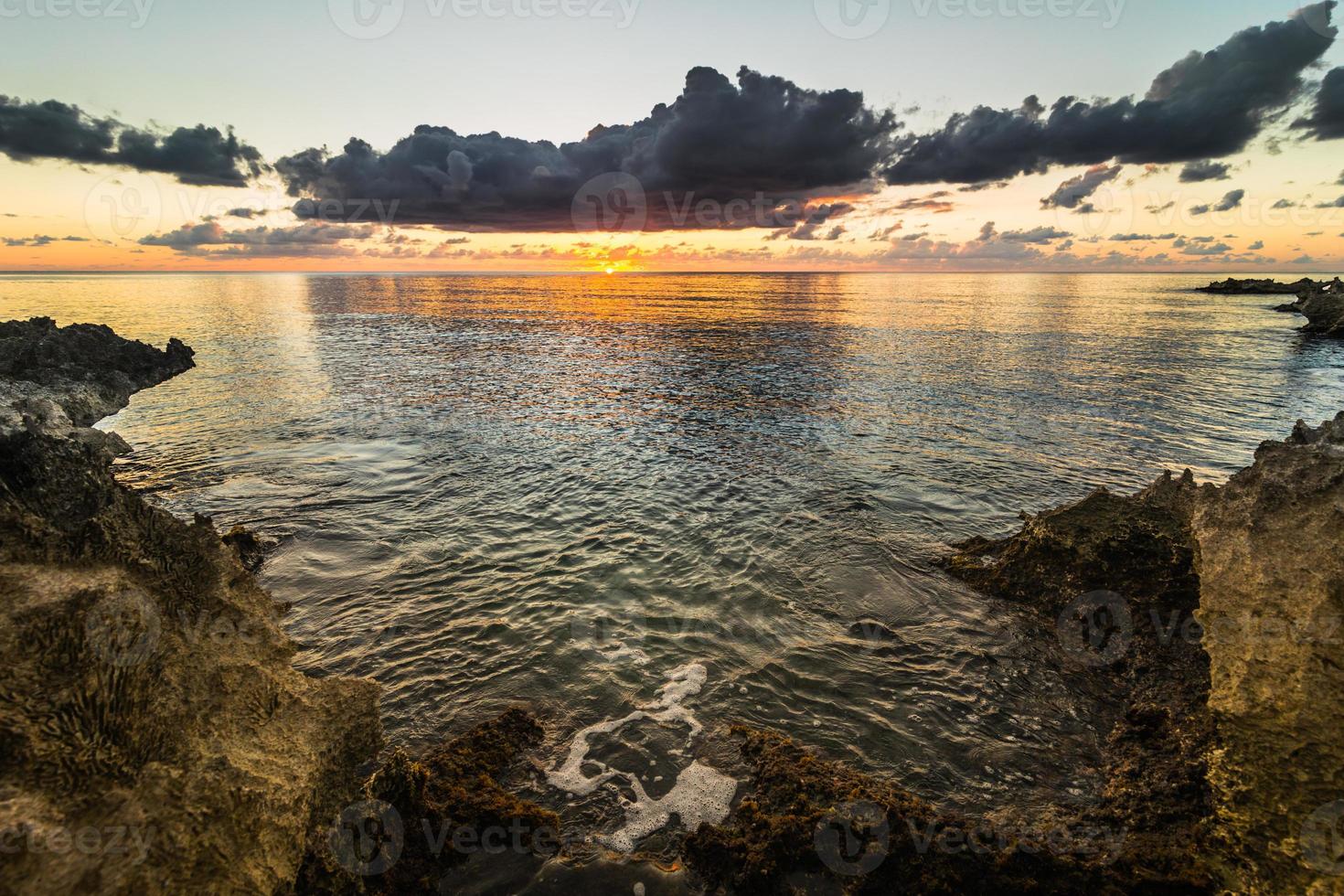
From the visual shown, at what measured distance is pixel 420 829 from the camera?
6285 millimetres

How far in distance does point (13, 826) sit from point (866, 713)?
366 inches

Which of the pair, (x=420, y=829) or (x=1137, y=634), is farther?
(x=1137, y=634)

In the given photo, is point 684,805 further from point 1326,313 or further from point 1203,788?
point 1326,313

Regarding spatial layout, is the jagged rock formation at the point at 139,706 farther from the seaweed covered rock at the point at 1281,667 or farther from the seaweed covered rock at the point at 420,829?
the seaweed covered rock at the point at 1281,667

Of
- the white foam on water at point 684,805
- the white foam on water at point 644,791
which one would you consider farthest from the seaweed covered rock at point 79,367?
the white foam on water at point 684,805

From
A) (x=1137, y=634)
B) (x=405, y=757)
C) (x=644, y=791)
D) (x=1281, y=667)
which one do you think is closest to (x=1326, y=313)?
(x=1137, y=634)

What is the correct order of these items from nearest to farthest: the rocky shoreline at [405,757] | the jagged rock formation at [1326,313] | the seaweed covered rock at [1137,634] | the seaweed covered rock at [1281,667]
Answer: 1. the rocky shoreline at [405,757]
2. the seaweed covered rock at [1281,667]
3. the seaweed covered rock at [1137,634]
4. the jagged rock formation at [1326,313]

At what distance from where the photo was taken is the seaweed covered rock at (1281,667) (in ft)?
17.9

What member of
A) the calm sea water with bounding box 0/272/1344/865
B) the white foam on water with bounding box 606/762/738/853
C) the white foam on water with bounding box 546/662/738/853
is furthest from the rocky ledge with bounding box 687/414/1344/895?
the calm sea water with bounding box 0/272/1344/865

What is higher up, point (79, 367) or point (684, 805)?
point (79, 367)

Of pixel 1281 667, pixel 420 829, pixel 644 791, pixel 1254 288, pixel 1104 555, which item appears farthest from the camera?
pixel 1254 288

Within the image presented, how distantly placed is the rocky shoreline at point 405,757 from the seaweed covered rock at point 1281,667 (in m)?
0.02

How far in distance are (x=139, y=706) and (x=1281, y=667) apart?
36.5 ft

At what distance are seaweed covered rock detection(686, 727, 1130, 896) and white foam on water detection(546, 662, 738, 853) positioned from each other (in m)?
0.46
